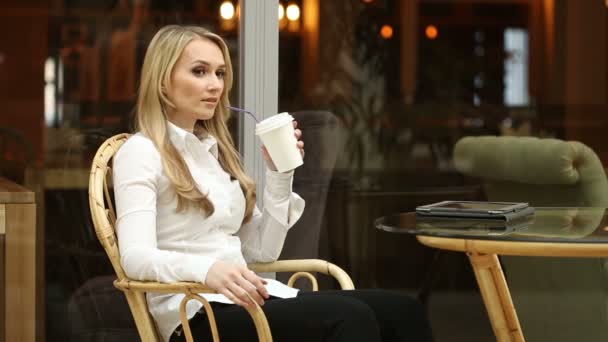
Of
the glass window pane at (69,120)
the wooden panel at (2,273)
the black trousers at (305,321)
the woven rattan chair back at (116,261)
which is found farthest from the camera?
the glass window pane at (69,120)

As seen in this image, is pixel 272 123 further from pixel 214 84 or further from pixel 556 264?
pixel 556 264

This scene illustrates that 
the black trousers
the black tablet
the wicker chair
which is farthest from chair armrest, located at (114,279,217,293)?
the black tablet

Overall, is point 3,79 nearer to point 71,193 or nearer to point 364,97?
point 71,193

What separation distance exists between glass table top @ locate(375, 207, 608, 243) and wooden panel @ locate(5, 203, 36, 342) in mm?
1118

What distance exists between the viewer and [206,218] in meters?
2.54

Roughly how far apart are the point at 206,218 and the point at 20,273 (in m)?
0.87

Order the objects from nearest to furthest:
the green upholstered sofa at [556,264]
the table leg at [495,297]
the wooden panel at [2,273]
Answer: the table leg at [495,297] → the wooden panel at [2,273] → the green upholstered sofa at [556,264]

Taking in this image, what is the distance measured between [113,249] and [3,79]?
3.37 ft

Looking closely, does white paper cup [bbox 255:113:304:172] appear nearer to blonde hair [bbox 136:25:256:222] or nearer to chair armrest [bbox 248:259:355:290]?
blonde hair [bbox 136:25:256:222]

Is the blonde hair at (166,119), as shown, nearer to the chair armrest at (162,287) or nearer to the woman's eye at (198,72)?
the woman's eye at (198,72)

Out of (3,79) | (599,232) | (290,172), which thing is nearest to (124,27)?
(3,79)

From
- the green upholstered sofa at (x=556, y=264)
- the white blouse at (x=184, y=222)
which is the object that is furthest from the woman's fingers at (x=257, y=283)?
the green upholstered sofa at (x=556, y=264)

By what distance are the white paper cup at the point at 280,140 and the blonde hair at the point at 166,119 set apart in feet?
0.70

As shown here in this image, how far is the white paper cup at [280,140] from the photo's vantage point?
2.35 metres
